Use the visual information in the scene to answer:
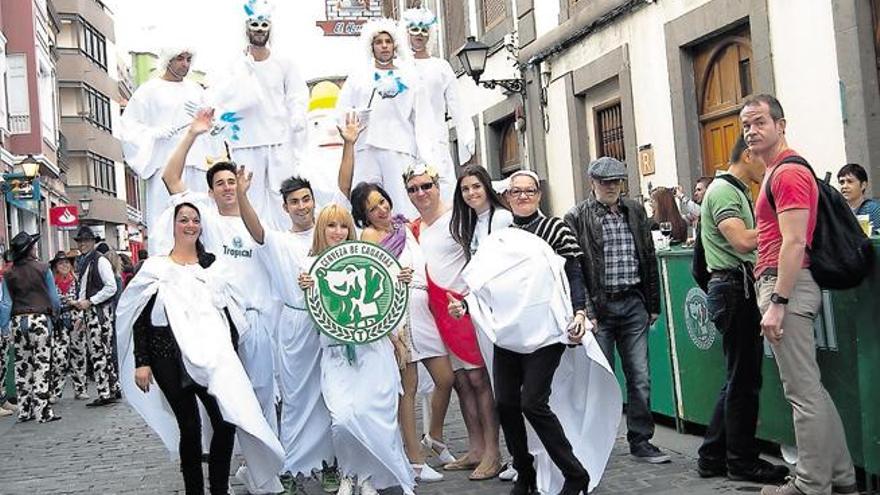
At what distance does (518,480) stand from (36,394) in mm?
7480

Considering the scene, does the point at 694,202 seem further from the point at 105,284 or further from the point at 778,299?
the point at 105,284

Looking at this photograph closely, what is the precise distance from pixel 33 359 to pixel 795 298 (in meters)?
8.98

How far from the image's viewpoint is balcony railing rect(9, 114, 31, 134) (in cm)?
3180

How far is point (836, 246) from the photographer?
5.60m

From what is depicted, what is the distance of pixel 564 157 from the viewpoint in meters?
17.9

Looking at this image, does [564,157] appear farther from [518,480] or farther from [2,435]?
[518,480]

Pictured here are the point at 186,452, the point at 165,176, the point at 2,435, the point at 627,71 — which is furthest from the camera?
the point at 627,71

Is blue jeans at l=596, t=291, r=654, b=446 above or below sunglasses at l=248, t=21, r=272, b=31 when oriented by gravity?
below

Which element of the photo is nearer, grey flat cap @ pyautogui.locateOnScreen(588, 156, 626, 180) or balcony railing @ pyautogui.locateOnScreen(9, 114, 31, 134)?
grey flat cap @ pyautogui.locateOnScreen(588, 156, 626, 180)

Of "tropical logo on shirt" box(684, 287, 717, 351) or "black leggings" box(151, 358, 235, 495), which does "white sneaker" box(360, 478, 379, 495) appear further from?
"tropical logo on shirt" box(684, 287, 717, 351)

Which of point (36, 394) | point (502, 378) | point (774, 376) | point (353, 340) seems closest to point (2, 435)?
point (36, 394)

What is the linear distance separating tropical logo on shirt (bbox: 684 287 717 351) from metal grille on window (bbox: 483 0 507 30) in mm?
13059

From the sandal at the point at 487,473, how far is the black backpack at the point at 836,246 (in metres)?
2.52

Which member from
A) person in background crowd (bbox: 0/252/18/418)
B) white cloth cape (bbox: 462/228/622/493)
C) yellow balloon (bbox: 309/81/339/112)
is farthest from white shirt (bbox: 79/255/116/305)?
white cloth cape (bbox: 462/228/622/493)
